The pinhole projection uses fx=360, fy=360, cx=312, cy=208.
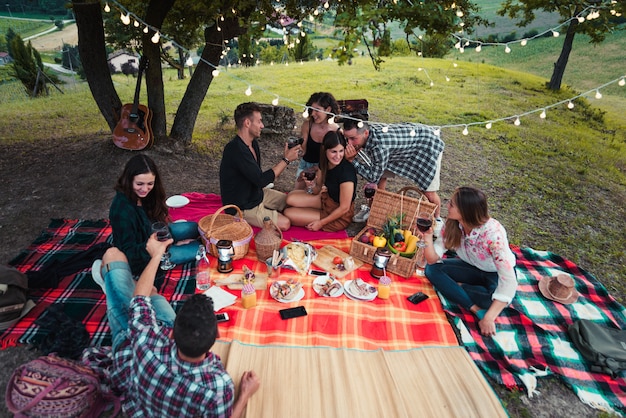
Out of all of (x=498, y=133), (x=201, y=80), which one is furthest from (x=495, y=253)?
(x=498, y=133)

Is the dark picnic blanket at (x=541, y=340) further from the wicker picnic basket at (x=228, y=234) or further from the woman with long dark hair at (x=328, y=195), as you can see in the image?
the wicker picnic basket at (x=228, y=234)

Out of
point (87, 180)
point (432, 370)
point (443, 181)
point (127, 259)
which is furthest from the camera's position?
point (443, 181)

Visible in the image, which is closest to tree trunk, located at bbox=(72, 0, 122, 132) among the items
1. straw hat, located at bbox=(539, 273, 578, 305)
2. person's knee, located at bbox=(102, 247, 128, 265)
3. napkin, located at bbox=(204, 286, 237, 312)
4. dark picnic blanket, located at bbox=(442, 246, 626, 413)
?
person's knee, located at bbox=(102, 247, 128, 265)

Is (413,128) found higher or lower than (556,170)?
higher

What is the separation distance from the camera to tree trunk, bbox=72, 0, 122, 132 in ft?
18.5

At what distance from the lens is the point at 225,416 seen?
198cm

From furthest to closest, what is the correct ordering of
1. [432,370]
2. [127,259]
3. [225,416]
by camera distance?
[127,259], [432,370], [225,416]

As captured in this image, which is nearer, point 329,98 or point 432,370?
point 432,370

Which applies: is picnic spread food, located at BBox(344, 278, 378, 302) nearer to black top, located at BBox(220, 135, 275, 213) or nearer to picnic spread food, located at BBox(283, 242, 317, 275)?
picnic spread food, located at BBox(283, 242, 317, 275)

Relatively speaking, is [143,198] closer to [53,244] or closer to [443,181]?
[53,244]

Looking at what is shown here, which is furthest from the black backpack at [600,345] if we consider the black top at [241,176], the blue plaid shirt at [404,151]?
the black top at [241,176]

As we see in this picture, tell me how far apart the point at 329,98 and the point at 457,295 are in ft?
9.81

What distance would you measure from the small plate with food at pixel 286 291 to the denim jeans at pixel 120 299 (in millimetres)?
965

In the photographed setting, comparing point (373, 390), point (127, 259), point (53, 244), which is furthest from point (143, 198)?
point (373, 390)
